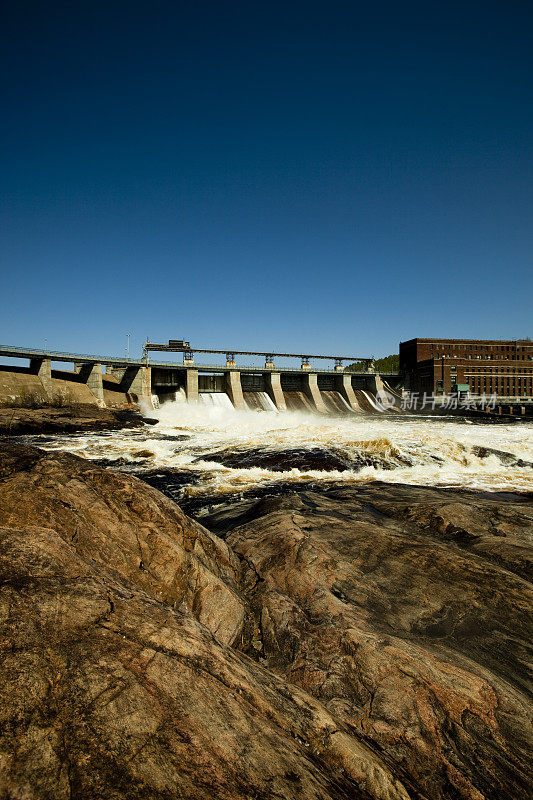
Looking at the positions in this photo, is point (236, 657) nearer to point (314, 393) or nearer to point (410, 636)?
point (410, 636)

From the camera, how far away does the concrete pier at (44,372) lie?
147 feet

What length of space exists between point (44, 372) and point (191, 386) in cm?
1883

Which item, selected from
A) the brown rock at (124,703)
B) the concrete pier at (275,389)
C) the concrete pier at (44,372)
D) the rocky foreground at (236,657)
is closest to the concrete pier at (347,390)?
the concrete pier at (275,389)

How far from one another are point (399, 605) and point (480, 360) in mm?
96852

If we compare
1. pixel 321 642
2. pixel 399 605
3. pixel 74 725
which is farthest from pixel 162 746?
pixel 399 605

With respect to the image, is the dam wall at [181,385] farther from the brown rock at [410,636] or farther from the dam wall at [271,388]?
the brown rock at [410,636]

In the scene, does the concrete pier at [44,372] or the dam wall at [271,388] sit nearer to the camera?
the concrete pier at [44,372]

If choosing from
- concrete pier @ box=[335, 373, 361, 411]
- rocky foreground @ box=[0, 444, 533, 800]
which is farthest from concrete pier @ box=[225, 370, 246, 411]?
rocky foreground @ box=[0, 444, 533, 800]

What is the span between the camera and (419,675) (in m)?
3.54

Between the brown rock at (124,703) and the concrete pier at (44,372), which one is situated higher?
the concrete pier at (44,372)

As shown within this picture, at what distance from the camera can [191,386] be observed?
53781 mm

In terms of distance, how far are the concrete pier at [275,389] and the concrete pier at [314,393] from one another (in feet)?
18.1

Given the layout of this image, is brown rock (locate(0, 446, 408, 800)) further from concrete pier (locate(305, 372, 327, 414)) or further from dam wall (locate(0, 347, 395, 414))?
concrete pier (locate(305, 372, 327, 414))

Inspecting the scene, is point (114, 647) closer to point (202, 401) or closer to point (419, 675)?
point (419, 675)
